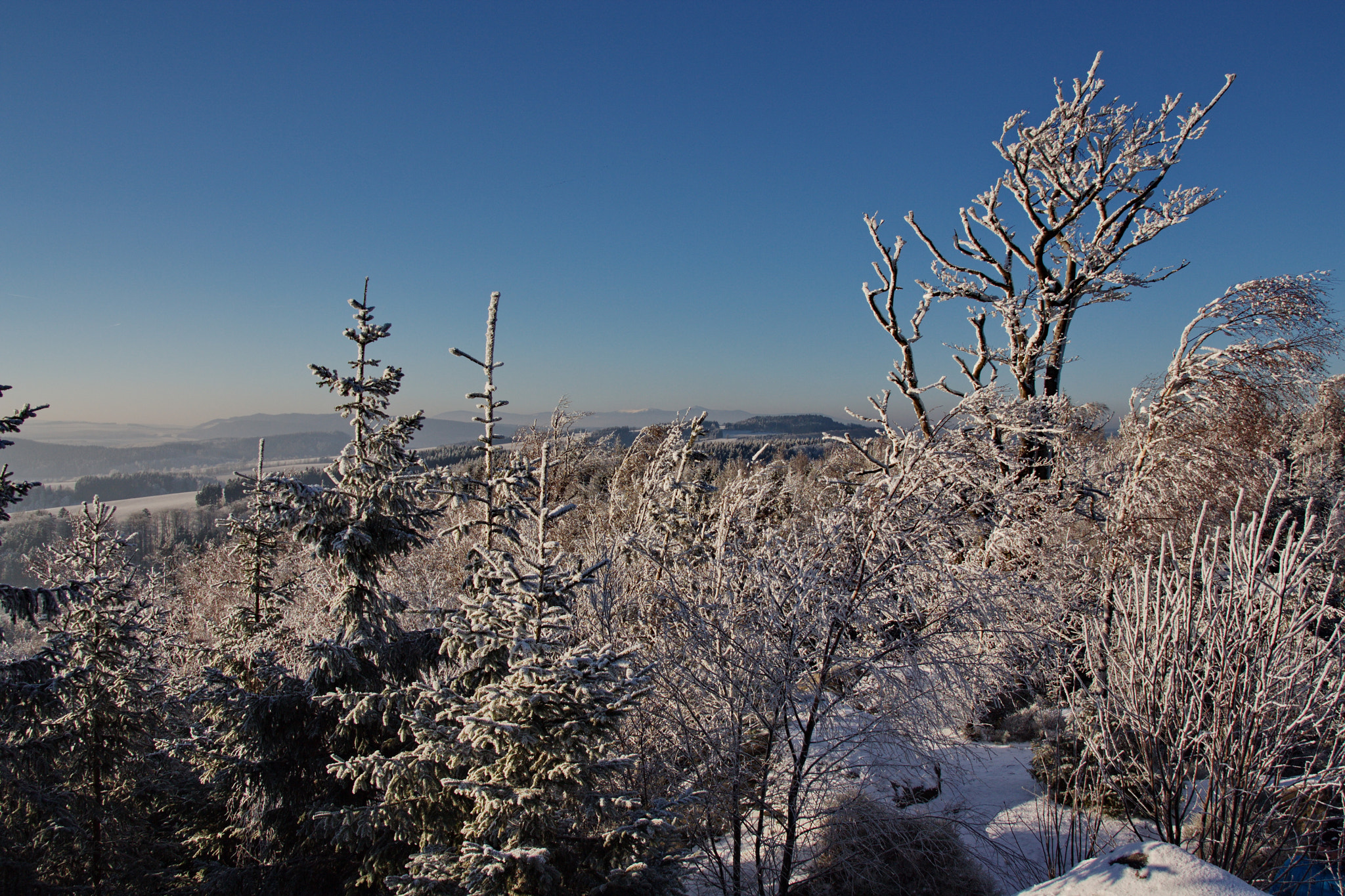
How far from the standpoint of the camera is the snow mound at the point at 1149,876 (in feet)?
8.72

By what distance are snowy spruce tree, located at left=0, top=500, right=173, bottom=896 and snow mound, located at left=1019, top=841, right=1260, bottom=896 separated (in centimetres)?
874

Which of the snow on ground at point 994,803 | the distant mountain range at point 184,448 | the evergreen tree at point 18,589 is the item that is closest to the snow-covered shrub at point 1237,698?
the snow on ground at point 994,803

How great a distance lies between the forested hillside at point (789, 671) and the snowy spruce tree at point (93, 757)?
44 millimetres

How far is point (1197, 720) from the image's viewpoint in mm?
3455

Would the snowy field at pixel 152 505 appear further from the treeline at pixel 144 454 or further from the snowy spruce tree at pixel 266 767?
the snowy spruce tree at pixel 266 767

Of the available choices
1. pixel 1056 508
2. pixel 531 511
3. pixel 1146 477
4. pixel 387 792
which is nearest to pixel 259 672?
pixel 387 792

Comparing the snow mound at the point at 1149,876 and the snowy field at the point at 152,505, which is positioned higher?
the snow mound at the point at 1149,876

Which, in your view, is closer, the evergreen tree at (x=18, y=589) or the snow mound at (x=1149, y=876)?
the snow mound at (x=1149, y=876)

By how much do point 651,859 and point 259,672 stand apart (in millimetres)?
4538

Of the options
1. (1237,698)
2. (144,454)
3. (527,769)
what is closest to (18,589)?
(527,769)

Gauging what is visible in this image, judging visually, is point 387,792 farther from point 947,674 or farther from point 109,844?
point 109,844

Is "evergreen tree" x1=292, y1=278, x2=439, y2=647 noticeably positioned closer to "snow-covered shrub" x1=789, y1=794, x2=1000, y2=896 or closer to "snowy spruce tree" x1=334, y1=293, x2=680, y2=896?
"snowy spruce tree" x1=334, y1=293, x2=680, y2=896

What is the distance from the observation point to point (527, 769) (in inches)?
169

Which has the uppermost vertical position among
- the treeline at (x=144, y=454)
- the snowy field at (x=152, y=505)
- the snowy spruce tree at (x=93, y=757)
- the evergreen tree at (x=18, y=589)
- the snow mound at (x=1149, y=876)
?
the evergreen tree at (x=18, y=589)
